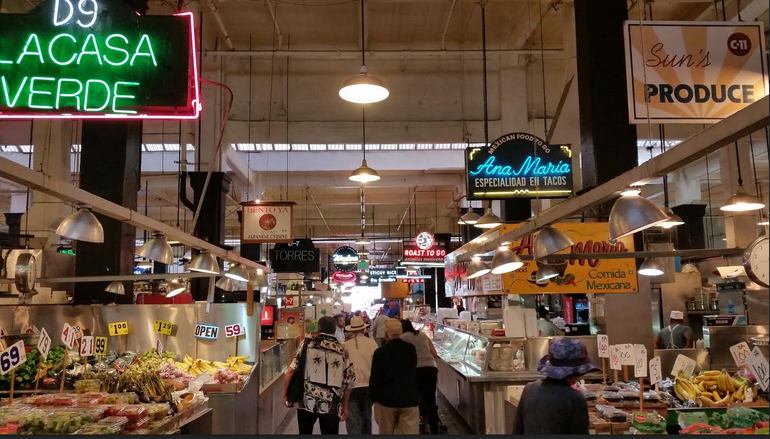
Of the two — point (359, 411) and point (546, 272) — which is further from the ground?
point (546, 272)

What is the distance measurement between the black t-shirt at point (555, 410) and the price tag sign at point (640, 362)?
2048mm

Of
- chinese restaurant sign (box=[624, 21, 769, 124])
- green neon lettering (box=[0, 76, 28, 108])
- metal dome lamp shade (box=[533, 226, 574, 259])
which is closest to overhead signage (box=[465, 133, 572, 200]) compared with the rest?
metal dome lamp shade (box=[533, 226, 574, 259])

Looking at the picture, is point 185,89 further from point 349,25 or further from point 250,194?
point 250,194

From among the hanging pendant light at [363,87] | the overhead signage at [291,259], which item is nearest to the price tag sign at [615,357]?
the hanging pendant light at [363,87]

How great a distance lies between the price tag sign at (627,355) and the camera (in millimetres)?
6027

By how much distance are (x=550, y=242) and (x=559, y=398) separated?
5.31 ft

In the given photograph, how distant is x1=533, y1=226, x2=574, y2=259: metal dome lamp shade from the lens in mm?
5181

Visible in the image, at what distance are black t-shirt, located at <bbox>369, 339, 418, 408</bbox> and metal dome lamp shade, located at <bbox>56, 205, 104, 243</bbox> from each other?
313 cm

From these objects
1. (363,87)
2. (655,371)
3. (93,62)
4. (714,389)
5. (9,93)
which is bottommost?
(714,389)

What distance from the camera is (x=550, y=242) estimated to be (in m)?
5.23

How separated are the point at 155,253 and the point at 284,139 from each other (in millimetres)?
6086

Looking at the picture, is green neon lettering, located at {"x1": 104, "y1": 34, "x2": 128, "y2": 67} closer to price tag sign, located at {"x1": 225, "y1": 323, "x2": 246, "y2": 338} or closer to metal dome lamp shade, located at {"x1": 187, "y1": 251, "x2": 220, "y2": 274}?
metal dome lamp shade, located at {"x1": 187, "y1": 251, "x2": 220, "y2": 274}

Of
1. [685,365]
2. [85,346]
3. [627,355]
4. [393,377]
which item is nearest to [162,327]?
[85,346]

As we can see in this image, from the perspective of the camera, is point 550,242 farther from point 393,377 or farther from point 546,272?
point 393,377
